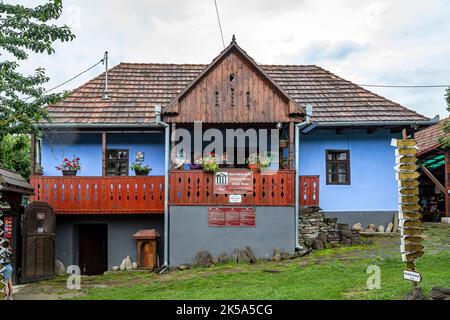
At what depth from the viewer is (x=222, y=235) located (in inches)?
578

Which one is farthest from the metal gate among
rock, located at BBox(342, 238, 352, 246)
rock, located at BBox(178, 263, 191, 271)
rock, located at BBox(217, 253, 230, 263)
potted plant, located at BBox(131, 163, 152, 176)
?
rock, located at BBox(342, 238, 352, 246)

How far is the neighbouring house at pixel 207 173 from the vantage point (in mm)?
14773

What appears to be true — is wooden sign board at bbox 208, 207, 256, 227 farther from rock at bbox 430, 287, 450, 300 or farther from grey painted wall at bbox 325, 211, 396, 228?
rock at bbox 430, 287, 450, 300

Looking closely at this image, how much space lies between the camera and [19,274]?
13617 mm

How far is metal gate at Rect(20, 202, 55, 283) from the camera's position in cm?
1381

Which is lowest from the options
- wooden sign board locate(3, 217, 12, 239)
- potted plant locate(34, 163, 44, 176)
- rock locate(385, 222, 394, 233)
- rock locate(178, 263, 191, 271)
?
rock locate(178, 263, 191, 271)

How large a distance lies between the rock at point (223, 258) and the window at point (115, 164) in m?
4.98

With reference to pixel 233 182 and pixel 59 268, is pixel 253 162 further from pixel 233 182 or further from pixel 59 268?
pixel 59 268

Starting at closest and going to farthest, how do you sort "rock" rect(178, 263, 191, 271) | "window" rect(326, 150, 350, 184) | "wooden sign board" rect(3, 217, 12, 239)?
1. "wooden sign board" rect(3, 217, 12, 239)
2. "rock" rect(178, 263, 191, 271)
3. "window" rect(326, 150, 350, 184)

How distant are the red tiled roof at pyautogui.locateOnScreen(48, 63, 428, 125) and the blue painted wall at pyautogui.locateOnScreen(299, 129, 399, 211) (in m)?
0.87

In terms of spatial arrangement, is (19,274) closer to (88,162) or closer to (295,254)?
(88,162)

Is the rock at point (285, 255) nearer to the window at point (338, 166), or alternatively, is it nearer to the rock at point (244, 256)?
the rock at point (244, 256)

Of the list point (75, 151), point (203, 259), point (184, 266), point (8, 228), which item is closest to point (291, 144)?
point (203, 259)

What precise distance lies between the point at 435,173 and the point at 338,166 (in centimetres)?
955
